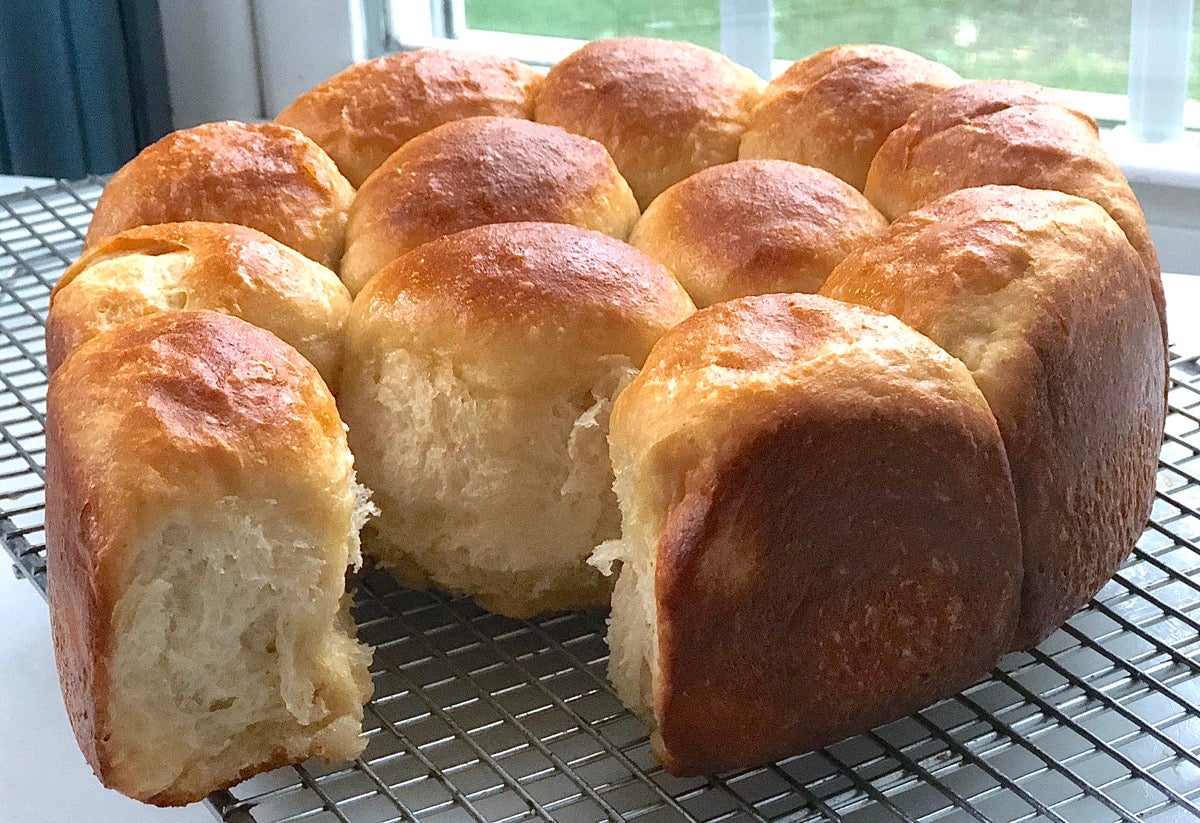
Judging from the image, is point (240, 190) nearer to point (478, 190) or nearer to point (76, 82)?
point (478, 190)

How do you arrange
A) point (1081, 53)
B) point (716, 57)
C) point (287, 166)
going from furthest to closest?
point (1081, 53)
point (716, 57)
point (287, 166)

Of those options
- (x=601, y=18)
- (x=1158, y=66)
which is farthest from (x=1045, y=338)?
(x=601, y=18)

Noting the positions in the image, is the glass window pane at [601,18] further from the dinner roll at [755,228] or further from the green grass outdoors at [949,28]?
the dinner roll at [755,228]

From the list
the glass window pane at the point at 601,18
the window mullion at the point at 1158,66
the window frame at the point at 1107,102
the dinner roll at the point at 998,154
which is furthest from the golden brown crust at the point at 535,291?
the glass window pane at the point at 601,18

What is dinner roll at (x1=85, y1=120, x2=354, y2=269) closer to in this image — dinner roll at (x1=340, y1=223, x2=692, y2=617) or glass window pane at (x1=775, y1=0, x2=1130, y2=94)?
dinner roll at (x1=340, y1=223, x2=692, y2=617)

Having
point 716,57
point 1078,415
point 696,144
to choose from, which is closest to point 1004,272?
point 1078,415

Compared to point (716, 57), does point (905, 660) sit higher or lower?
lower

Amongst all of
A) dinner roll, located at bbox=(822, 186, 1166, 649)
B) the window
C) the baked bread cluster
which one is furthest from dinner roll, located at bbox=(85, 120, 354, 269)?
the window

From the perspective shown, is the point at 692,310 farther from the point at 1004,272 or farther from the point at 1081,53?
the point at 1081,53
